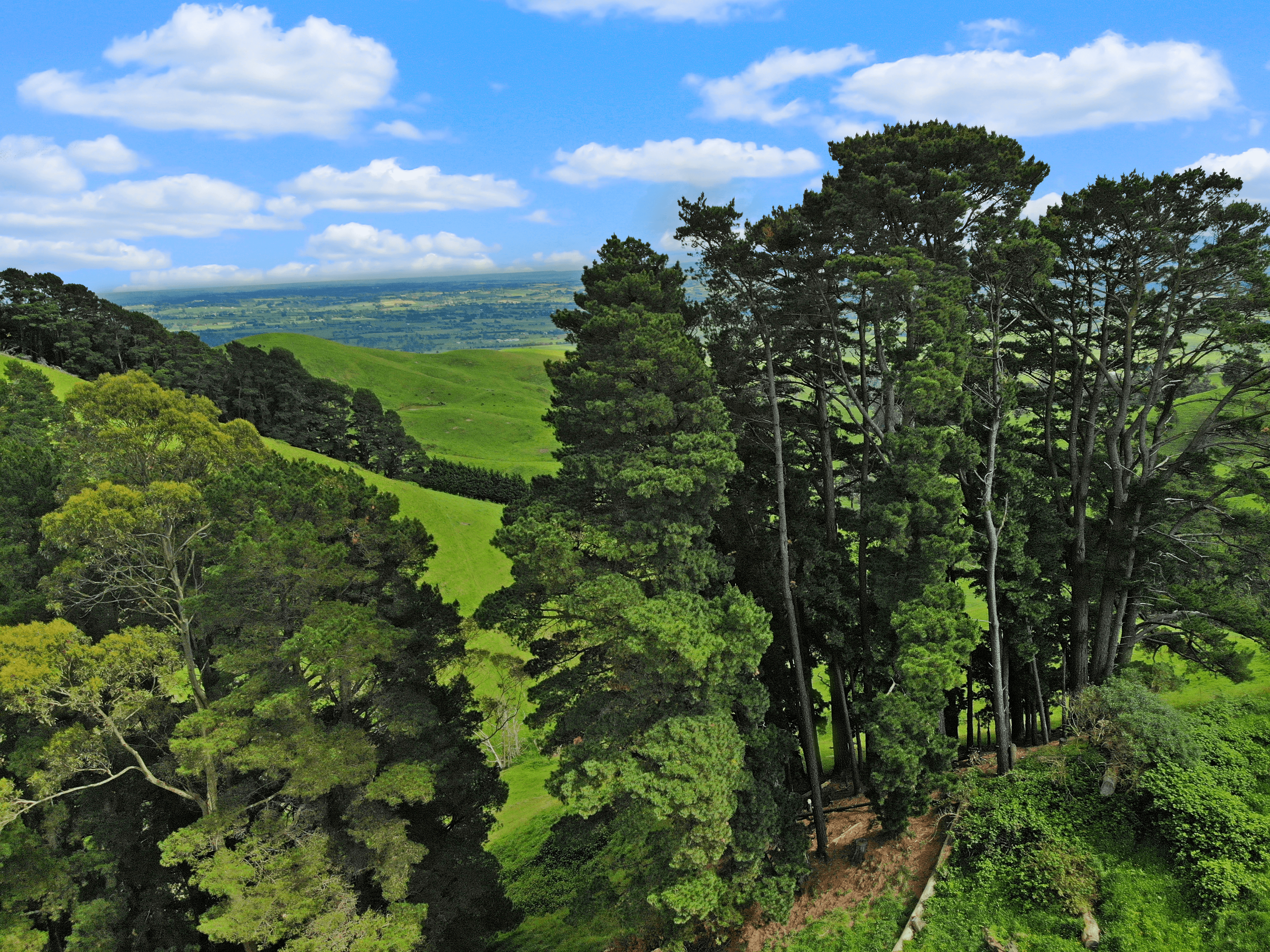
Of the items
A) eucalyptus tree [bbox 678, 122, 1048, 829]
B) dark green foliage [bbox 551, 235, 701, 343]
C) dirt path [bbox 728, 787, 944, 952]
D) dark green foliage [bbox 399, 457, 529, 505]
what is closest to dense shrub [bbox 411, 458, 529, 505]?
dark green foliage [bbox 399, 457, 529, 505]

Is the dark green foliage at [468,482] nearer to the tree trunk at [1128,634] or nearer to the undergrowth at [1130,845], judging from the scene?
the tree trunk at [1128,634]

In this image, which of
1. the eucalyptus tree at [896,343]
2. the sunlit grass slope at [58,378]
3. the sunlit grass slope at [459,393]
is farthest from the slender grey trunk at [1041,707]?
the sunlit grass slope at [459,393]

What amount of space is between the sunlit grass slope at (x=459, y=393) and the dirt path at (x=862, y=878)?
77.3m

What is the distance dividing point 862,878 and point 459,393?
14132cm

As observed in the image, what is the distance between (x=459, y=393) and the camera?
147 meters

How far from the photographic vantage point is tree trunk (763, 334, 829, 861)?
17688 mm

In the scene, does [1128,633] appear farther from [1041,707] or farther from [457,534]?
[457,534]

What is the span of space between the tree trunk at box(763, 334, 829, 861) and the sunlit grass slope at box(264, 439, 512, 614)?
34033mm

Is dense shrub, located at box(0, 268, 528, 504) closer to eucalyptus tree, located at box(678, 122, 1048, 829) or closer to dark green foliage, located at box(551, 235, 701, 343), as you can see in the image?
dark green foliage, located at box(551, 235, 701, 343)

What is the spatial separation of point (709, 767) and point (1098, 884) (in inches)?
317

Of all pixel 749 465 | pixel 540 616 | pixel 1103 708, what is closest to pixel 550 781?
pixel 540 616

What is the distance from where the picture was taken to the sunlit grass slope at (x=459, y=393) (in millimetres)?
112188

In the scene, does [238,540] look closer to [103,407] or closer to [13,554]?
[103,407]

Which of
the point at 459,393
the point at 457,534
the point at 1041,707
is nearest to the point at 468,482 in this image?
the point at 457,534
